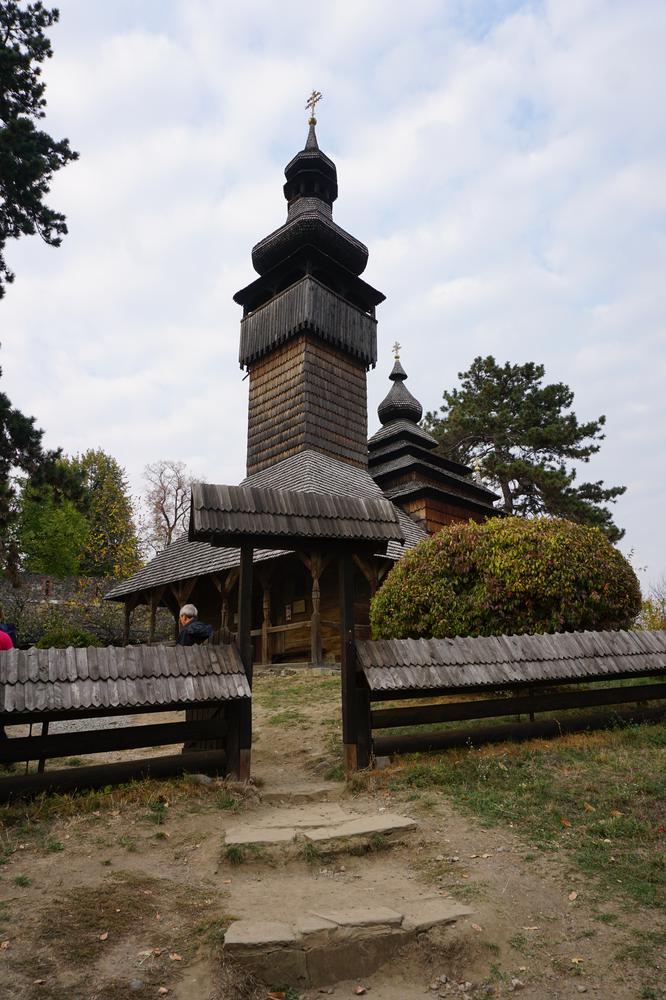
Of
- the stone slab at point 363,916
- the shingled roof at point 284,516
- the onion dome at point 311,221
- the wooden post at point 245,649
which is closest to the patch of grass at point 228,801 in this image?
the wooden post at point 245,649

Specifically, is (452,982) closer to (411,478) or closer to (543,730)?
(543,730)

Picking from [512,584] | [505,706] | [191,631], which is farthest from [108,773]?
[512,584]

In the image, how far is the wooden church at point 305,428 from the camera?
61.5 ft

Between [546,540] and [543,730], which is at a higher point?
[546,540]

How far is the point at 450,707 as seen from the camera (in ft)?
23.5

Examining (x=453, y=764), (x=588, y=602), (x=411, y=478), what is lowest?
(x=453, y=764)

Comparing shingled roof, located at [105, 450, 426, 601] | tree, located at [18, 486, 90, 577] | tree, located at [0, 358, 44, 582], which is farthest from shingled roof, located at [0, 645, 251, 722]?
tree, located at [18, 486, 90, 577]

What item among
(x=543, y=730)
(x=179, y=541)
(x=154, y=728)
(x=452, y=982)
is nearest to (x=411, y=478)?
(x=179, y=541)

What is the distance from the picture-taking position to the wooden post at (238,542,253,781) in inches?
251

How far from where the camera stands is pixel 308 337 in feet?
74.8

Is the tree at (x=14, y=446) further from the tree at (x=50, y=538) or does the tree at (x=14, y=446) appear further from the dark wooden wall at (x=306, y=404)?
the tree at (x=50, y=538)

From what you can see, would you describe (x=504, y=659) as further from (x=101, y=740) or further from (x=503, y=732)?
(x=101, y=740)

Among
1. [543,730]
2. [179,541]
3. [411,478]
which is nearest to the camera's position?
[543,730]

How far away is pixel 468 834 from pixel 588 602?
4.96 meters
